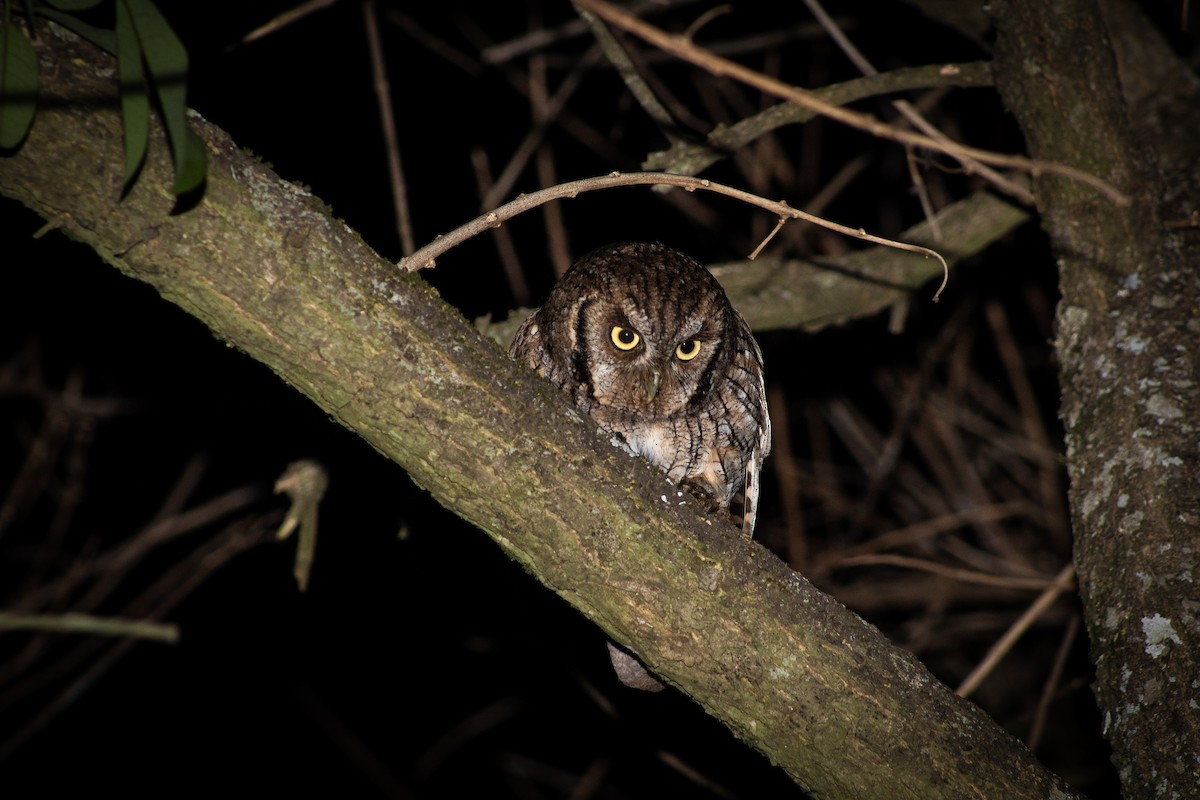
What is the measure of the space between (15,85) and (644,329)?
1353 mm

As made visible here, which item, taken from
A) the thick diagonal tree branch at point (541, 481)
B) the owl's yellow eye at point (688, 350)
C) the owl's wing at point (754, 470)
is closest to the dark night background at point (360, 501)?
the owl's wing at point (754, 470)

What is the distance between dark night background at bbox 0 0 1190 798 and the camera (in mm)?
3561

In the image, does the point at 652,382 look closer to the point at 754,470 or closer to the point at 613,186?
the point at 754,470

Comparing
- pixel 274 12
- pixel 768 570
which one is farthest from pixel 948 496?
pixel 274 12

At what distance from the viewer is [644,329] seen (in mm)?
2113

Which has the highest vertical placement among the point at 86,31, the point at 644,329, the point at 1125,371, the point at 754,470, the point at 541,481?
the point at 1125,371

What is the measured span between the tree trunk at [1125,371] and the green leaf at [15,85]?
2096 mm

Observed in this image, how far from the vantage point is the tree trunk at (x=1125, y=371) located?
5.12 ft

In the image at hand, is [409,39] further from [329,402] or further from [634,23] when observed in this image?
[634,23]

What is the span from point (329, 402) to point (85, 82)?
0.60 meters

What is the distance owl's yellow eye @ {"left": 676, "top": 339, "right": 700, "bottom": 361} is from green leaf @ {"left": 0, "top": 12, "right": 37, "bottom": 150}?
144 centimetres

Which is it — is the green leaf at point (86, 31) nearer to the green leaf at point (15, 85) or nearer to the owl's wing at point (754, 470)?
the green leaf at point (15, 85)

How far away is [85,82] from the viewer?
1.26 metres

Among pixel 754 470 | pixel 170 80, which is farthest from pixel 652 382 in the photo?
pixel 170 80
